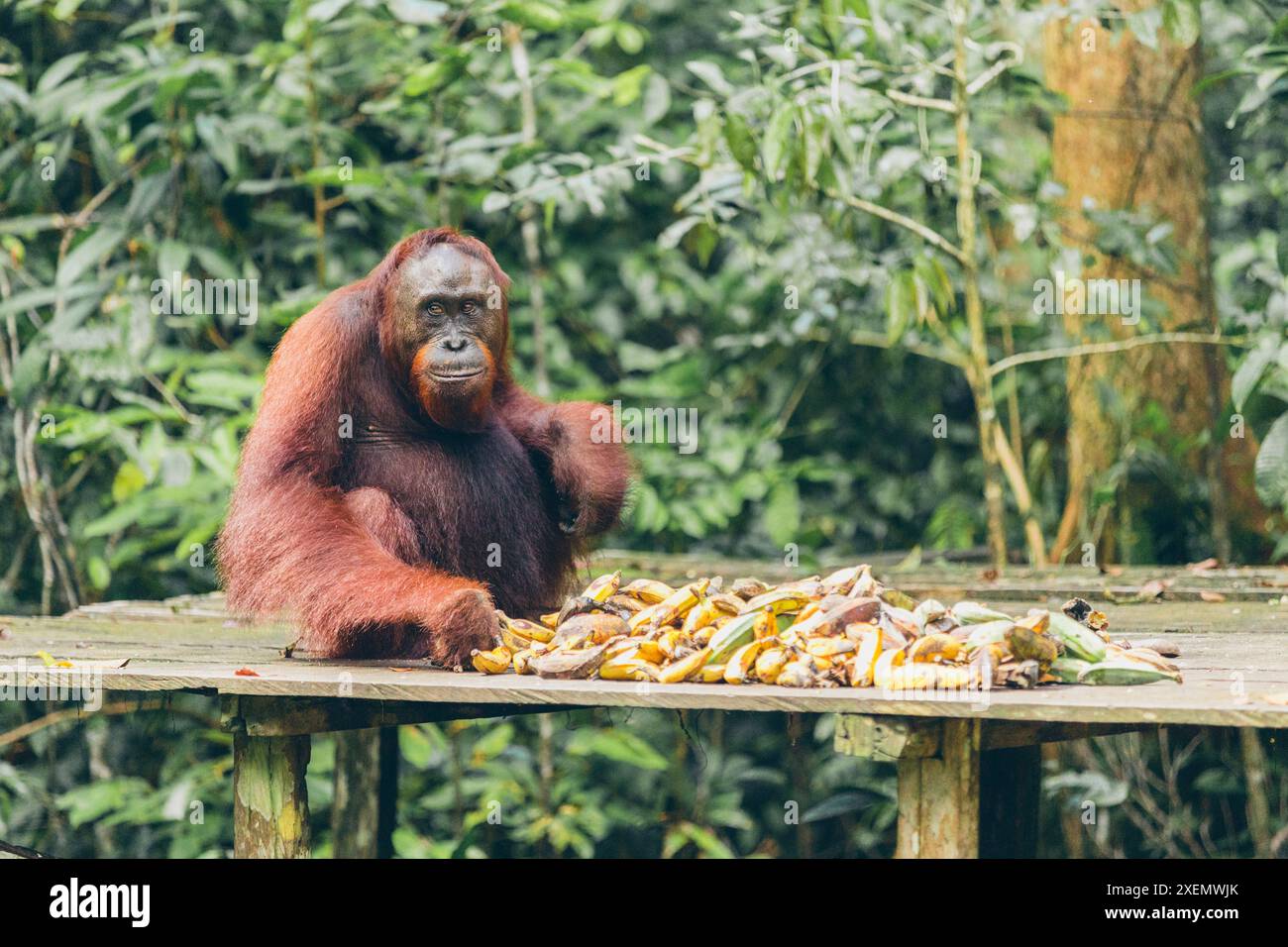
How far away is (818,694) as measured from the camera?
351 cm

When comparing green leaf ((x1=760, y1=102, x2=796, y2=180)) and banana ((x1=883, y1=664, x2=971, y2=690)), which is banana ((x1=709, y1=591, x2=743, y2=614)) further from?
green leaf ((x1=760, y1=102, x2=796, y2=180))

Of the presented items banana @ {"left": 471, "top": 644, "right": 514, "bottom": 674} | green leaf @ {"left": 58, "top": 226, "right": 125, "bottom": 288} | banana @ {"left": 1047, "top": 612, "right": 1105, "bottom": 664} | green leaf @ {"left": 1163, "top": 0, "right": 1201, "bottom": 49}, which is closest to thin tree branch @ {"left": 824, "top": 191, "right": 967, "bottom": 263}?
green leaf @ {"left": 1163, "top": 0, "right": 1201, "bottom": 49}

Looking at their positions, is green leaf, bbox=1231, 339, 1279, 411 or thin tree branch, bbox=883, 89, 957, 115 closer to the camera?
green leaf, bbox=1231, 339, 1279, 411

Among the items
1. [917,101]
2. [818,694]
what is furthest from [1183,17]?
[818,694]

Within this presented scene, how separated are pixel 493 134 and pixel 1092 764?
13.2 ft

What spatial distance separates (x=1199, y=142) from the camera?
719 centimetres

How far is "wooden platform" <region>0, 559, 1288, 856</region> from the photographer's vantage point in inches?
137

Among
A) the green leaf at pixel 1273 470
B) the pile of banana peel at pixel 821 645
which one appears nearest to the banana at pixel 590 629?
the pile of banana peel at pixel 821 645

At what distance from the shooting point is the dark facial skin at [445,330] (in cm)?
438

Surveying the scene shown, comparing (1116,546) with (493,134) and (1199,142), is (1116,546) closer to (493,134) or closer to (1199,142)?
(1199,142)

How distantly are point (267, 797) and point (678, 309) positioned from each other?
4132 millimetres

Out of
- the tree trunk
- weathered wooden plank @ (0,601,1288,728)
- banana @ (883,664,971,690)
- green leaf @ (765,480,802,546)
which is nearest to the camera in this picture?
weathered wooden plank @ (0,601,1288,728)

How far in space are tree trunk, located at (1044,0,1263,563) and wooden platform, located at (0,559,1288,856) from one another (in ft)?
5.05

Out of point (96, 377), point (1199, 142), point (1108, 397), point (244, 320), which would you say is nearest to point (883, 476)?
point (1108, 397)
